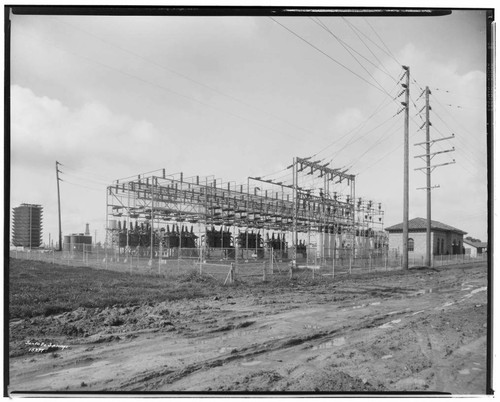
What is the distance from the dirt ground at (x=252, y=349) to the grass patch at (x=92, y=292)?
2.25 ft

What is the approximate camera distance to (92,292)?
1275cm

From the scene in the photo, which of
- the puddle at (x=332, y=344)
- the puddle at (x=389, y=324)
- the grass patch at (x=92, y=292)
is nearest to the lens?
the puddle at (x=332, y=344)

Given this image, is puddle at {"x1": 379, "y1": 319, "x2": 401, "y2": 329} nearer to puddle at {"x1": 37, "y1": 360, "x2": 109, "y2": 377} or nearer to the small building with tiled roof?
puddle at {"x1": 37, "y1": 360, "x2": 109, "y2": 377}

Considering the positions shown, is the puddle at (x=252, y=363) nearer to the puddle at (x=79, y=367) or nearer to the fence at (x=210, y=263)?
the puddle at (x=79, y=367)

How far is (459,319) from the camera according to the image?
32.3 ft

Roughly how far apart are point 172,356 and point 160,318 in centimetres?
283

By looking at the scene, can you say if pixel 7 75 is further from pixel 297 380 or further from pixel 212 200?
pixel 212 200

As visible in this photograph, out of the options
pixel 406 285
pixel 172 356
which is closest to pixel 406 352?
pixel 172 356

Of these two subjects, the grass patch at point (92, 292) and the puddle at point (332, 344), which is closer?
the puddle at point (332, 344)

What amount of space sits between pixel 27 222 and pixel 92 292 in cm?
397

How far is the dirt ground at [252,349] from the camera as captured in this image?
19.6ft

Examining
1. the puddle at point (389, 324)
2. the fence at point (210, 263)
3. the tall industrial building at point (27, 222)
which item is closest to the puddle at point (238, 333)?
the puddle at point (389, 324)

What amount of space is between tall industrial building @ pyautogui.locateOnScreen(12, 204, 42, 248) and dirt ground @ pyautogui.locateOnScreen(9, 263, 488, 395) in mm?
2189

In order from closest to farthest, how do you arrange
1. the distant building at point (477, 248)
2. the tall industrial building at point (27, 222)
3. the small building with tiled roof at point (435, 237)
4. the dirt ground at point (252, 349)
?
the dirt ground at point (252, 349) < the distant building at point (477, 248) < the tall industrial building at point (27, 222) < the small building with tiled roof at point (435, 237)
